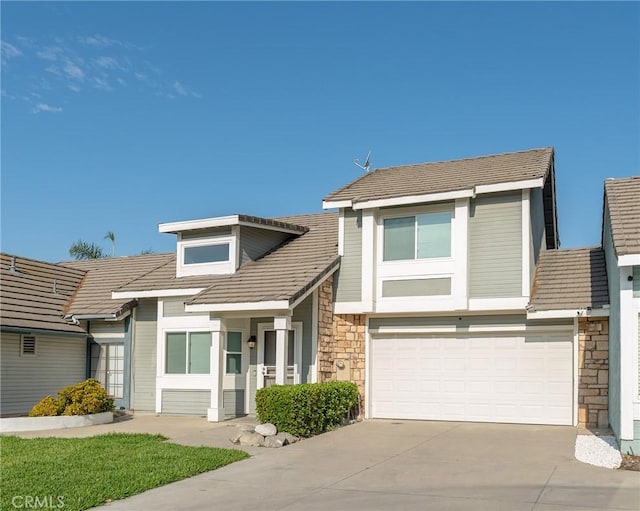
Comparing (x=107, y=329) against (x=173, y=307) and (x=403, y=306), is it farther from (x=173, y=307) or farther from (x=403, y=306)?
(x=403, y=306)

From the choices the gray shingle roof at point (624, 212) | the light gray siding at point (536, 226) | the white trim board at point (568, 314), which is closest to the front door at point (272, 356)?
the white trim board at point (568, 314)

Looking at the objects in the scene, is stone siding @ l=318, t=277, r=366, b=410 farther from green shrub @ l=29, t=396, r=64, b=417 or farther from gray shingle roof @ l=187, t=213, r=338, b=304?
green shrub @ l=29, t=396, r=64, b=417

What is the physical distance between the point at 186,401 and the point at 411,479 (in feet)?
30.8

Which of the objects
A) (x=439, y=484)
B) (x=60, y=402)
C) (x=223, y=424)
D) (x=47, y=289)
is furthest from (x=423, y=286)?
(x=47, y=289)

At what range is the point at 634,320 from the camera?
11539mm

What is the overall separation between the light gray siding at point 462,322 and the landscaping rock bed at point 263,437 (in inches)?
177

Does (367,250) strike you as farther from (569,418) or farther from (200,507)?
(200,507)

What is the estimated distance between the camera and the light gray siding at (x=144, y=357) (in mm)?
19812

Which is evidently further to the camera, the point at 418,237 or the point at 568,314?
the point at 418,237

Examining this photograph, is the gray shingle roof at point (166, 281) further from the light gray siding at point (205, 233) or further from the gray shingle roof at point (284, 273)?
the light gray siding at point (205, 233)

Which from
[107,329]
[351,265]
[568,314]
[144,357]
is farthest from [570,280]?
[107,329]

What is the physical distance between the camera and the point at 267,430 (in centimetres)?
1408

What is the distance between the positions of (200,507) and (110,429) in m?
7.61

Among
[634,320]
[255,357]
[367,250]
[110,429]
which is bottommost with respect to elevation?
[110,429]
